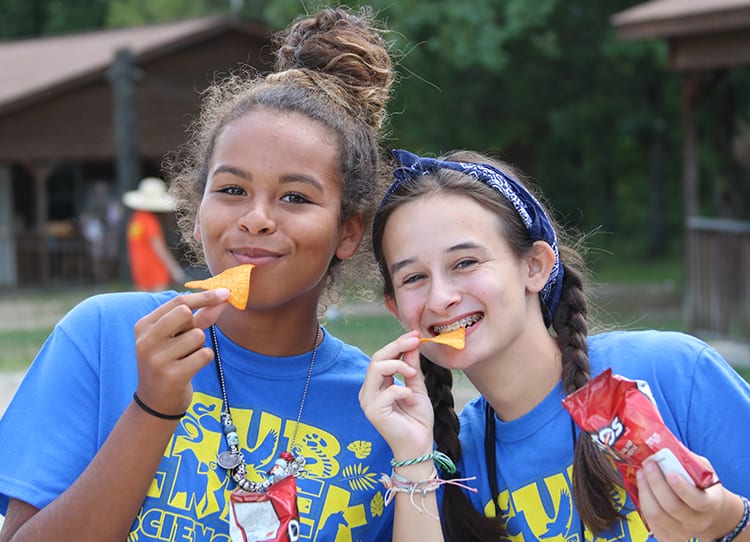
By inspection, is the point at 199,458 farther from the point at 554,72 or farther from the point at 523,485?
the point at 554,72

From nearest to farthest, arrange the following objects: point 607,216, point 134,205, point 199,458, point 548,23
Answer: point 199,458 < point 134,205 < point 548,23 < point 607,216

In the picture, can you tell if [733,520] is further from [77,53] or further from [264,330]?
[77,53]

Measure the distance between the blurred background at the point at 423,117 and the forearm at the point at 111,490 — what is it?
41.8ft

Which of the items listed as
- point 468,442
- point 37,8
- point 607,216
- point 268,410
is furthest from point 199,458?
point 37,8

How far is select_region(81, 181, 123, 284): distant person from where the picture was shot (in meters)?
24.4

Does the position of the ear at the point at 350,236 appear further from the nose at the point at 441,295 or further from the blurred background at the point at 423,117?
the blurred background at the point at 423,117

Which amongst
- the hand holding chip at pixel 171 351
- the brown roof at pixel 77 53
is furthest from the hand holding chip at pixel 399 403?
the brown roof at pixel 77 53

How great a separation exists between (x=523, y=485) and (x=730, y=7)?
10.2m

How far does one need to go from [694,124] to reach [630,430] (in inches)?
497

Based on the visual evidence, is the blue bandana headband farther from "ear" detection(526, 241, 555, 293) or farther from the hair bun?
the hair bun

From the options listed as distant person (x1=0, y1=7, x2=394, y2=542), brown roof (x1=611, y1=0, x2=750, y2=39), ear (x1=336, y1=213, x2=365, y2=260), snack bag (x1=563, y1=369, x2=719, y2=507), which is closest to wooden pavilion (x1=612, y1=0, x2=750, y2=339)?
brown roof (x1=611, y1=0, x2=750, y2=39)

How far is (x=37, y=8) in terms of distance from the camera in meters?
46.4

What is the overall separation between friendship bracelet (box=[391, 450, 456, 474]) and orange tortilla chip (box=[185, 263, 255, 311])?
56cm

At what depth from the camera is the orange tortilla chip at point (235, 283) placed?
2578 mm
